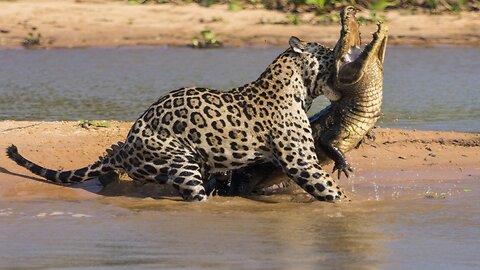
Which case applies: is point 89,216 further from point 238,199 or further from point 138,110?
point 138,110

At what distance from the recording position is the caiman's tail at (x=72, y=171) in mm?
9727

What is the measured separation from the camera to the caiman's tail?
9.73 meters

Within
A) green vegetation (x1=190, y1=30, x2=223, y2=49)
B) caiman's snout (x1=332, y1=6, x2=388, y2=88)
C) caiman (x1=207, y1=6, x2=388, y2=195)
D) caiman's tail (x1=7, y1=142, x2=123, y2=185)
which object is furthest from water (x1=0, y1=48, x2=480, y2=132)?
caiman's tail (x1=7, y1=142, x2=123, y2=185)

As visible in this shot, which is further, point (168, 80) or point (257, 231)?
point (168, 80)

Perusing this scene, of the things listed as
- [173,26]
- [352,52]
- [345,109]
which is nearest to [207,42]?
[173,26]

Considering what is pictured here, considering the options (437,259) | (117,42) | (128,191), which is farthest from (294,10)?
(437,259)

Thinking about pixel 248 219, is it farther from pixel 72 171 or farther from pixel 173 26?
pixel 173 26

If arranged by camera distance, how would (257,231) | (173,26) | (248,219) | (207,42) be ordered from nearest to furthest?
(257,231)
(248,219)
(207,42)
(173,26)

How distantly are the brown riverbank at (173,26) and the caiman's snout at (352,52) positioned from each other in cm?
1191

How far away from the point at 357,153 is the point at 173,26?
11.7m

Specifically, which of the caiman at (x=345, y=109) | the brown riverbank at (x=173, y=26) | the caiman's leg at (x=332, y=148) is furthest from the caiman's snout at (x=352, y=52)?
the brown riverbank at (x=173, y=26)

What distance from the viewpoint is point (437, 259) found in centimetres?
746

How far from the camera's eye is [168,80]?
720 inches

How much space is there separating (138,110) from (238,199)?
5.66 metres
